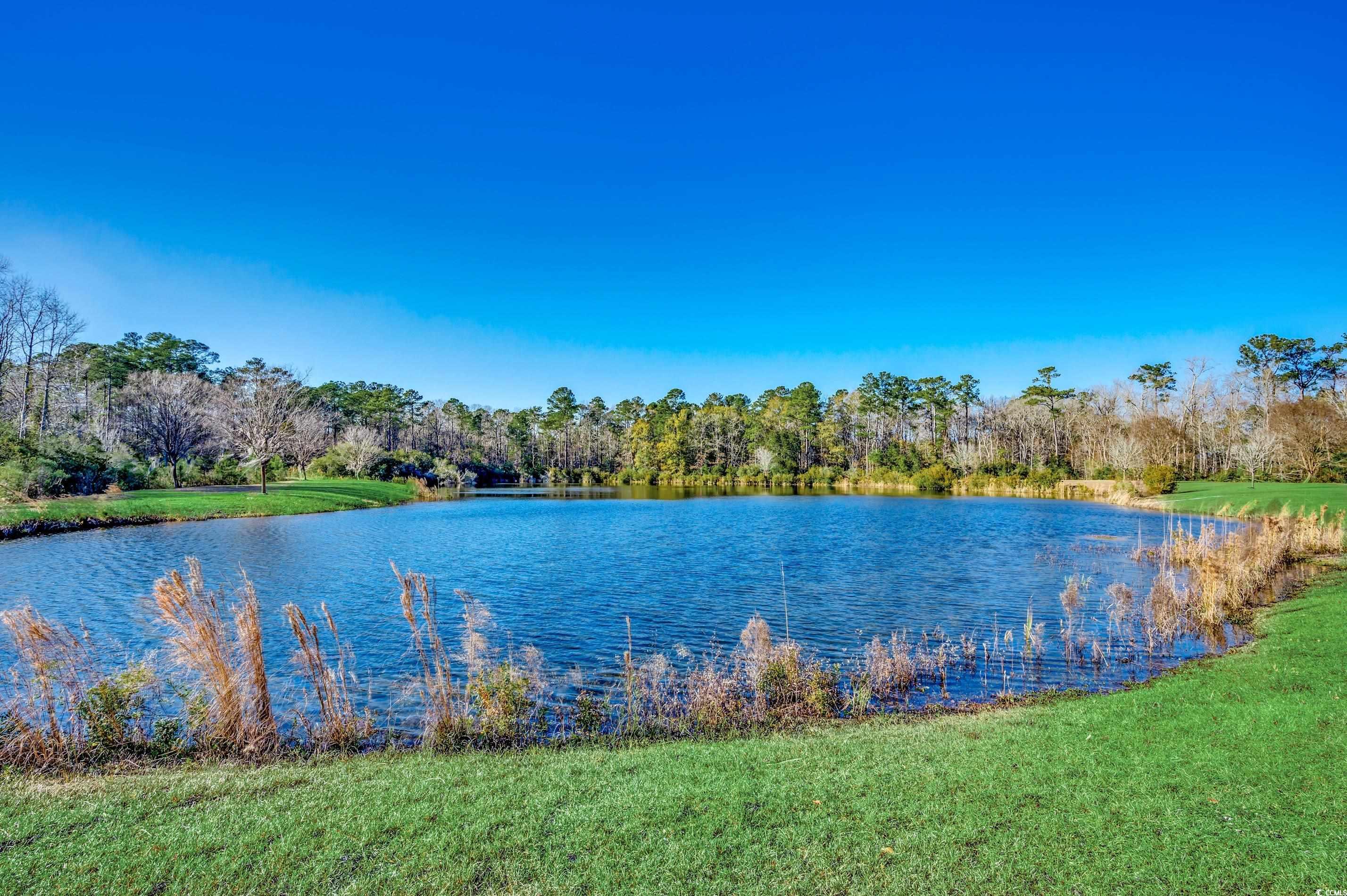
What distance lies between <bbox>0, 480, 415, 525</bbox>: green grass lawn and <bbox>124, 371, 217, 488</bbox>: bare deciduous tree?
458cm

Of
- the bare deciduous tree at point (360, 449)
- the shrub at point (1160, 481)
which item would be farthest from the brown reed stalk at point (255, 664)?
the bare deciduous tree at point (360, 449)

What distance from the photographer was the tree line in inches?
A: 1519

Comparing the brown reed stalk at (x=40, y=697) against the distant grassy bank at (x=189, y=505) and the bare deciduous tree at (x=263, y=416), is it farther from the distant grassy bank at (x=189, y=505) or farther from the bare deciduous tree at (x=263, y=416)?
the bare deciduous tree at (x=263, y=416)

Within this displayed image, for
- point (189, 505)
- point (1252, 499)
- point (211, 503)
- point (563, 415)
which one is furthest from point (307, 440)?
point (1252, 499)

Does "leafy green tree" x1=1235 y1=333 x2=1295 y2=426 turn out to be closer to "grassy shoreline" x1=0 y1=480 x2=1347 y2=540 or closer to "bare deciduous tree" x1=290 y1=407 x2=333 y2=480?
"grassy shoreline" x1=0 y1=480 x2=1347 y2=540

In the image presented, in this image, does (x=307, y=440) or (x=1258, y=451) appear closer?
(x=1258, y=451)

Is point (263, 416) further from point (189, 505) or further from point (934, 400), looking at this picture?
point (934, 400)

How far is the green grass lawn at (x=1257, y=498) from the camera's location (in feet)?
90.2

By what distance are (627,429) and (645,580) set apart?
86.1 m

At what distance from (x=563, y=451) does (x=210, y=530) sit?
7554cm

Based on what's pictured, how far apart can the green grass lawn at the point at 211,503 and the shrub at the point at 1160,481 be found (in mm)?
53237

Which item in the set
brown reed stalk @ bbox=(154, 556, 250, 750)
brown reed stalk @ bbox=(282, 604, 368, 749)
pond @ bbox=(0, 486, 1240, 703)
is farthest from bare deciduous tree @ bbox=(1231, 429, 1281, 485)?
brown reed stalk @ bbox=(154, 556, 250, 750)

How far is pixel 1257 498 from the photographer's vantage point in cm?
3212

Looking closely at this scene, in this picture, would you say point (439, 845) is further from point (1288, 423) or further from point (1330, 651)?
point (1288, 423)
